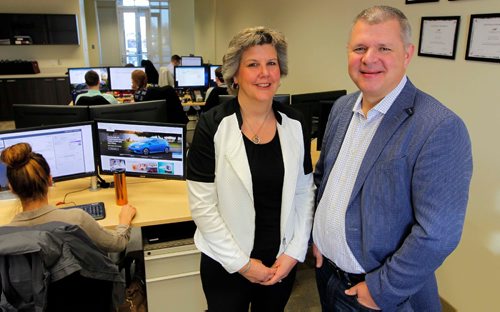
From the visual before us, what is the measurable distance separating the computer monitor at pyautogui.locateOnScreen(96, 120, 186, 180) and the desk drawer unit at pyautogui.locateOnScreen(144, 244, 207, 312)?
1.53ft

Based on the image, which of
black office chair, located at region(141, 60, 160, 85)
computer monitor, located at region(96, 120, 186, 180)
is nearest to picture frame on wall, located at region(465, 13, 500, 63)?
computer monitor, located at region(96, 120, 186, 180)

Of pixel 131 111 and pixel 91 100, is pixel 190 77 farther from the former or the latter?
pixel 131 111

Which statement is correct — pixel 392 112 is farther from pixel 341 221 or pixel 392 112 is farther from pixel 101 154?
pixel 101 154

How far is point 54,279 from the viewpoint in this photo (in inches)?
51.6

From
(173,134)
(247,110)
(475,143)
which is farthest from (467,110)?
(173,134)

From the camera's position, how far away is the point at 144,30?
11836 millimetres

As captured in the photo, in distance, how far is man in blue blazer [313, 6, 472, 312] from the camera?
3.55 ft

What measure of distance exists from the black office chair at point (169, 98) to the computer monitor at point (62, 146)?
7.42ft

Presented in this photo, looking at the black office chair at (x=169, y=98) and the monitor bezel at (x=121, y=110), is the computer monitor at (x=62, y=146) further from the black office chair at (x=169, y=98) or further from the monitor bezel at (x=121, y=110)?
the black office chair at (x=169, y=98)

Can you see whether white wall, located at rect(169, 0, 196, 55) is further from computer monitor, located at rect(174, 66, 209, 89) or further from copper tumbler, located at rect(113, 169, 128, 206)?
copper tumbler, located at rect(113, 169, 128, 206)

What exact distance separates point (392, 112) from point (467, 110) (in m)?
1.40

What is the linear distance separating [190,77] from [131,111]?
3.58 meters

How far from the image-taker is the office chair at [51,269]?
3.96 ft

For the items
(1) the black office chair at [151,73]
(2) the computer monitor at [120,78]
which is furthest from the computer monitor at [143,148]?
(1) the black office chair at [151,73]
